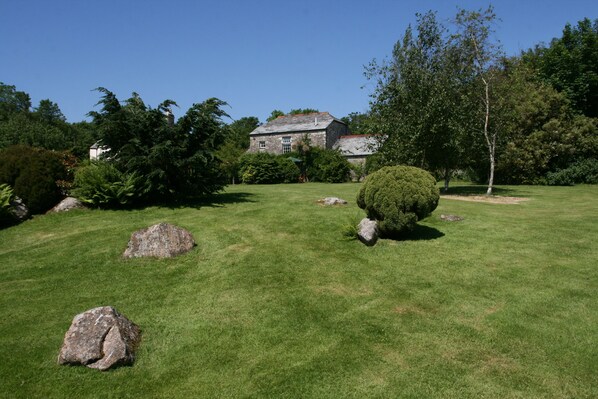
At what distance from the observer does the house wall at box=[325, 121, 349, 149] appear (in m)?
40.1

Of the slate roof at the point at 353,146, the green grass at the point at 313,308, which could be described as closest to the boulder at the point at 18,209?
the green grass at the point at 313,308

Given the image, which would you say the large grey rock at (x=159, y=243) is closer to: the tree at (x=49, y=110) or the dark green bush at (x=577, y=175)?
the dark green bush at (x=577, y=175)

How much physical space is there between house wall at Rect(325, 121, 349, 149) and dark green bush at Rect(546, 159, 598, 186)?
19720 mm

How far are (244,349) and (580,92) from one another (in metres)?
35.5

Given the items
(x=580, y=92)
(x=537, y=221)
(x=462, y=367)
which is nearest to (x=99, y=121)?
(x=462, y=367)

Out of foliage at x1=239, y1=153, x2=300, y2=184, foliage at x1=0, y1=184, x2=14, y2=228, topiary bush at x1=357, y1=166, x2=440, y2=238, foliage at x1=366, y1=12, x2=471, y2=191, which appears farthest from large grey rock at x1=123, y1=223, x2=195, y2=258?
foliage at x1=239, y1=153, x2=300, y2=184

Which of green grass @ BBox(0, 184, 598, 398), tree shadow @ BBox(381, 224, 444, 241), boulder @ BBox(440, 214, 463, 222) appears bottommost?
green grass @ BBox(0, 184, 598, 398)

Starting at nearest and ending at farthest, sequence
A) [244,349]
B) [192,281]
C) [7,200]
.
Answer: [244,349] < [192,281] < [7,200]

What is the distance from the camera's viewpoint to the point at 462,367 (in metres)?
4.75

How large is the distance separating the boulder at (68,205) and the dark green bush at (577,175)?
2955 centimetres

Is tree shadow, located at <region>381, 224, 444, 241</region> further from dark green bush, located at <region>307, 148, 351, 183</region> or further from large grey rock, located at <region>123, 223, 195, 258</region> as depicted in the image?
dark green bush, located at <region>307, 148, 351, 183</region>

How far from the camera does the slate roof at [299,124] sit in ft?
133

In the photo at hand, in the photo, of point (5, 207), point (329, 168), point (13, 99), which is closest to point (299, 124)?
point (329, 168)

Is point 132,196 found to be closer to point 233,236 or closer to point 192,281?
point 233,236
